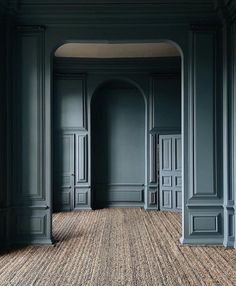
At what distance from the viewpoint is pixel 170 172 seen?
897cm

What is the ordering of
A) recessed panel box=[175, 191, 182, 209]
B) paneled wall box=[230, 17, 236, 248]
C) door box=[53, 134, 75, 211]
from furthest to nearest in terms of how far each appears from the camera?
1. door box=[53, 134, 75, 211]
2. recessed panel box=[175, 191, 182, 209]
3. paneled wall box=[230, 17, 236, 248]

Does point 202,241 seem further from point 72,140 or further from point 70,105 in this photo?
point 70,105

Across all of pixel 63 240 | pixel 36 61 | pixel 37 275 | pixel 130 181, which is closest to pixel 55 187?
pixel 130 181

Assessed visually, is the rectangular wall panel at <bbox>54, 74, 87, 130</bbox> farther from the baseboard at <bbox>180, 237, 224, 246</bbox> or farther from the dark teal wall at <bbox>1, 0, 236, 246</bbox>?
the baseboard at <bbox>180, 237, 224, 246</bbox>

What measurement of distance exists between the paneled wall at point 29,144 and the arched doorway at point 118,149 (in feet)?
12.9

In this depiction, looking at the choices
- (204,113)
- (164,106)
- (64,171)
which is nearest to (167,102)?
(164,106)

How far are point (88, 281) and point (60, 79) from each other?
19.7ft

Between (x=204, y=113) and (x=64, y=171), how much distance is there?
4.59 metres

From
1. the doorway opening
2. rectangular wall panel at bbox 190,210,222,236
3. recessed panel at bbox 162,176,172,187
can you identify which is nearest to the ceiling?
the doorway opening

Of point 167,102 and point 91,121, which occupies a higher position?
point 167,102

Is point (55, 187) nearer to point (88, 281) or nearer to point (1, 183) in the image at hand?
point (1, 183)

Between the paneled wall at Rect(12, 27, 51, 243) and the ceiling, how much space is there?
215 centimetres

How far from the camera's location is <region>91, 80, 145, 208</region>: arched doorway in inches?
379

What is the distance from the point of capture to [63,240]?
5.94m
